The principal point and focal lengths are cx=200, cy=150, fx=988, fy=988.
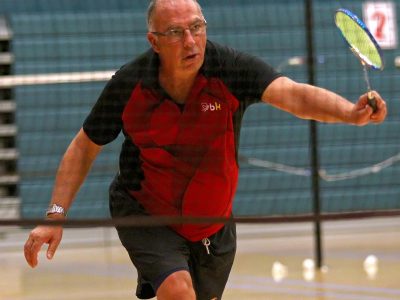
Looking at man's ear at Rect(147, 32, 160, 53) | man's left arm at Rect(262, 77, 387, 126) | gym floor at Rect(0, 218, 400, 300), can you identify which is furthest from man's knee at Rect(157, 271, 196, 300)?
gym floor at Rect(0, 218, 400, 300)

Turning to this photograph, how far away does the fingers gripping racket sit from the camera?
4020 mm

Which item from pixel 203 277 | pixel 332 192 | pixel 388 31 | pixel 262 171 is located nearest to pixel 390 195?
pixel 332 192

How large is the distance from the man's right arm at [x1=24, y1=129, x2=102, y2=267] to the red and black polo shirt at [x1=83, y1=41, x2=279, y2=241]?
0.09 m

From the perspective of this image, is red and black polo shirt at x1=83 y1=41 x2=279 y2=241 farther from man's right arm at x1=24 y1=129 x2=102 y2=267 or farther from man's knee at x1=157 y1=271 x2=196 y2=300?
man's knee at x1=157 y1=271 x2=196 y2=300

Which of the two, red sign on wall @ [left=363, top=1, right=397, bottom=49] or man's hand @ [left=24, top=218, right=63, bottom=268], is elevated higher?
red sign on wall @ [left=363, top=1, right=397, bottom=49]

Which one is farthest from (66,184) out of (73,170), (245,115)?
(245,115)

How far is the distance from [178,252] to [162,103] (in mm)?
609

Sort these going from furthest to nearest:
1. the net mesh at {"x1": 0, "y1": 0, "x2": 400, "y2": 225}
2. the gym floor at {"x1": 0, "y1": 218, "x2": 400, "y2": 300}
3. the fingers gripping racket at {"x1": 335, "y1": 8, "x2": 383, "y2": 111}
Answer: the net mesh at {"x1": 0, "y1": 0, "x2": 400, "y2": 225}, the gym floor at {"x1": 0, "y1": 218, "x2": 400, "y2": 300}, the fingers gripping racket at {"x1": 335, "y1": 8, "x2": 383, "y2": 111}

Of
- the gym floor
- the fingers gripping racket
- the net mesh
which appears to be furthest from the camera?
the net mesh

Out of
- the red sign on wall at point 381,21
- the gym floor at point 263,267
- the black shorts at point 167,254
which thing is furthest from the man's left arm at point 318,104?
the red sign on wall at point 381,21

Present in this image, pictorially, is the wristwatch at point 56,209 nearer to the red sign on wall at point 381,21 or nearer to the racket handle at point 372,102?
the racket handle at point 372,102

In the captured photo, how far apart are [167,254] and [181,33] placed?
0.88 meters

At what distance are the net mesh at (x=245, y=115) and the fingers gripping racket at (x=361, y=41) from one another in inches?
159

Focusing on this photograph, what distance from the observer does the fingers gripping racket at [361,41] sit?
402cm
